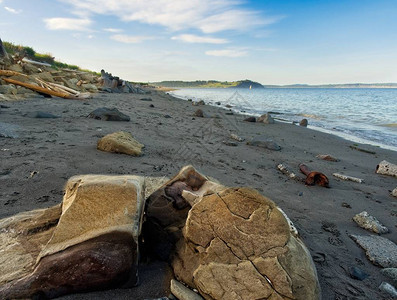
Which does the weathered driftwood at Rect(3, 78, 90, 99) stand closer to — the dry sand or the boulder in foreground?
the dry sand

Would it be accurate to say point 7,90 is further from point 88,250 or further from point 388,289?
point 388,289

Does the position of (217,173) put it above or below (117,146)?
below


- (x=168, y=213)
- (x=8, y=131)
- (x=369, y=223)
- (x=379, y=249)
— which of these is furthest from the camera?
(x=8, y=131)

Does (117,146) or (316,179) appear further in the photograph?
(117,146)

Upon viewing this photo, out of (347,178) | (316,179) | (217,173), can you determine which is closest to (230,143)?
(217,173)

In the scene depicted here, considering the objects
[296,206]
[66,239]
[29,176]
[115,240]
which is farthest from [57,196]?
[296,206]

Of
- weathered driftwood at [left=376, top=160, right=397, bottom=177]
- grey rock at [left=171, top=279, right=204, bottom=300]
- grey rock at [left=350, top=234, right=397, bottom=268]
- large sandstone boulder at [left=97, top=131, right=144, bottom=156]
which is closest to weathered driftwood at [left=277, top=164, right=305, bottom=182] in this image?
grey rock at [left=350, top=234, right=397, bottom=268]

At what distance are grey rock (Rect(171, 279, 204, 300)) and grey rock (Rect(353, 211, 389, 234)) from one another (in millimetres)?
2541

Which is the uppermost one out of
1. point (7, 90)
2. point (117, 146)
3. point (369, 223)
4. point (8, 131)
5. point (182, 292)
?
point (7, 90)

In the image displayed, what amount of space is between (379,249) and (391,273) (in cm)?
42

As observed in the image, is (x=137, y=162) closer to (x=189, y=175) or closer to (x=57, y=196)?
(x=57, y=196)

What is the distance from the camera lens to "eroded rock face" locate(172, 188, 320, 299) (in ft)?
5.31

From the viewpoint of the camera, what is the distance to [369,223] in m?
3.19

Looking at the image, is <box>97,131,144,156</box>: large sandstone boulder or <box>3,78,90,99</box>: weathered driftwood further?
<box>3,78,90,99</box>: weathered driftwood
